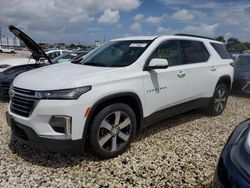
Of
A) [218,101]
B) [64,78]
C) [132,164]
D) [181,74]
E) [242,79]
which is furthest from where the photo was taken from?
[242,79]

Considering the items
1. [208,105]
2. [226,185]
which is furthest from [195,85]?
[226,185]

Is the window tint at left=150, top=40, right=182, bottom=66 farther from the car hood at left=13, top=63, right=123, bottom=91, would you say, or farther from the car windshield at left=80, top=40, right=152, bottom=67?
the car hood at left=13, top=63, right=123, bottom=91

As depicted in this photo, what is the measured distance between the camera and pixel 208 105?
579 centimetres


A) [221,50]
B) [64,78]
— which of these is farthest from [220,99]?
[64,78]

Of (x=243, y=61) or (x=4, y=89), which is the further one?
(x=243, y=61)

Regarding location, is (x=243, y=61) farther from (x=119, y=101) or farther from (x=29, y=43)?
(x=119, y=101)

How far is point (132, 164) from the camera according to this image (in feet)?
12.0

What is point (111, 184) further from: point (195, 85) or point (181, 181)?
point (195, 85)

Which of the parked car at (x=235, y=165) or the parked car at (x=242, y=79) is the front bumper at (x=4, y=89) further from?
the parked car at (x=242, y=79)

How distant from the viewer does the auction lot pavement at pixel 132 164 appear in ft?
10.7

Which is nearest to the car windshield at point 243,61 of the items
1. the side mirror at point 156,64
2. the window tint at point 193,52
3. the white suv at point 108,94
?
the window tint at point 193,52

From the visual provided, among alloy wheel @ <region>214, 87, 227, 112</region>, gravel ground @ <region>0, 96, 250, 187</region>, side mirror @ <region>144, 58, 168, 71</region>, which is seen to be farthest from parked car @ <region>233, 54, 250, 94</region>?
side mirror @ <region>144, 58, 168, 71</region>

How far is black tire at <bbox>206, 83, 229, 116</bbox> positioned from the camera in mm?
5879

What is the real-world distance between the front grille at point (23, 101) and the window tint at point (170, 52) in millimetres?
1957
